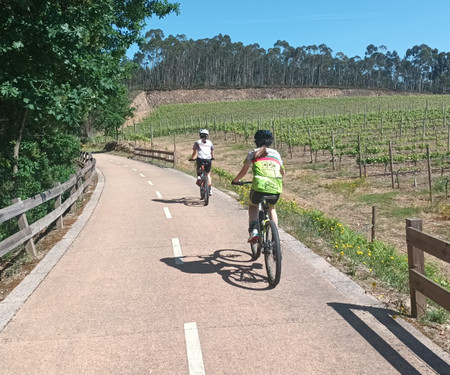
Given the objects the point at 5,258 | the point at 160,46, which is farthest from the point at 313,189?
the point at 160,46

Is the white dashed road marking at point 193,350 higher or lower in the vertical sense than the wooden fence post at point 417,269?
lower

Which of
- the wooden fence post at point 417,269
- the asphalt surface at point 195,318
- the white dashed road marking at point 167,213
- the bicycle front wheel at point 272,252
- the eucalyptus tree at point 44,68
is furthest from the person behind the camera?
the white dashed road marking at point 167,213

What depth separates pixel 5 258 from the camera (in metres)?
7.24

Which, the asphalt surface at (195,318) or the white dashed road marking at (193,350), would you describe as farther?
the asphalt surface at (195,318)

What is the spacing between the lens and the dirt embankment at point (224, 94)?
10393 cm

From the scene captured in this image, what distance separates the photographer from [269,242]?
5.44 meters

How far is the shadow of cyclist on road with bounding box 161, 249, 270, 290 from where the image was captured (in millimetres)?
5602

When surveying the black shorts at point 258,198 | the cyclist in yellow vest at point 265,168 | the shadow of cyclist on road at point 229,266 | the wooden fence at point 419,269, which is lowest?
the shadow of cyclist on road at point 229,266

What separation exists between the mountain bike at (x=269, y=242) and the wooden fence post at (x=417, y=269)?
1.49 metres

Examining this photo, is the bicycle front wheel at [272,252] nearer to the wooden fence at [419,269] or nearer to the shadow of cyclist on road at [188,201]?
the wooden fence at [419,269]

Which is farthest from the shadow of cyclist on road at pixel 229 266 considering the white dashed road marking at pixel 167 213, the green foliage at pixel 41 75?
the green foliage at pixel 41 75

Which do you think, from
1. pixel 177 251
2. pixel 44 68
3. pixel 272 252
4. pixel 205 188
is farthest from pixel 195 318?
pixel 44 68

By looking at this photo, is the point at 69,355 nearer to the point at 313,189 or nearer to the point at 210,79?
the point at 313,189

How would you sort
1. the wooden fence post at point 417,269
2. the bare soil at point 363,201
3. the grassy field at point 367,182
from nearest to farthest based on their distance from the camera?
the wooden fence post at point 417,269, the bare soil at point 363,201, the grassy field at point 367,182
